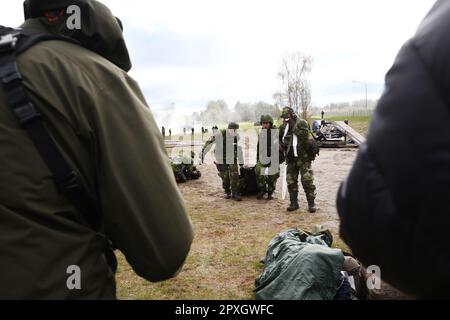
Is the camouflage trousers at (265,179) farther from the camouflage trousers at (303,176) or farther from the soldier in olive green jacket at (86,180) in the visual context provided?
the soldier in olive green jacket at (86,180)

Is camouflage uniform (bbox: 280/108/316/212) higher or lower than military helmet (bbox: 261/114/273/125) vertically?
lower

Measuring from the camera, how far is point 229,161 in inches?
389

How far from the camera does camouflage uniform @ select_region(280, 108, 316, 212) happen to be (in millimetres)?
7934

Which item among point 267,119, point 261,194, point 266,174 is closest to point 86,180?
point 267,119

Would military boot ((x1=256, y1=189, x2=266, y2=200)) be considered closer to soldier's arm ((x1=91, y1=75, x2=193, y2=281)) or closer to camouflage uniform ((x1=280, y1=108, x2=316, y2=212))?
camouflage uniform ((x1=280, y1=108, x2=316, y2=212))

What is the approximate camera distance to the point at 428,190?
778 millimetres

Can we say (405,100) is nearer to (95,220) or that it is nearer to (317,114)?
Result: (95,220)

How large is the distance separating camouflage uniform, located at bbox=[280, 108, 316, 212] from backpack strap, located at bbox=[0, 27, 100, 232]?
709cm

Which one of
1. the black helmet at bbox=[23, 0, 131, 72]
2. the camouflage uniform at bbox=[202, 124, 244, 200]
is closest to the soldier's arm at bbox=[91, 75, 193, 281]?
the black helmet at bbox=[23, 0, 131, 72]

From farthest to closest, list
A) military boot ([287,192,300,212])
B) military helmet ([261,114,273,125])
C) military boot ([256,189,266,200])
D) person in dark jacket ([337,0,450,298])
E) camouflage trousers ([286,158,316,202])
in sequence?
military boot ([256,189,266,200]), military helmet ([261,114,273,125]), military boot ([287,192,300,212]), camouflage trousers ([286,158,316,202]), person in dark jacket ([337,0,450,298])

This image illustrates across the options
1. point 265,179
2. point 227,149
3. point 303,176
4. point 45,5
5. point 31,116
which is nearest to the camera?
point 31,116

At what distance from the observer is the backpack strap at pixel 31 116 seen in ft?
3.65

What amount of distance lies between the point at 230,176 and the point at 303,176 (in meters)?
2.50

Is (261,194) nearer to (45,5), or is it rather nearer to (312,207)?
(312,207)
